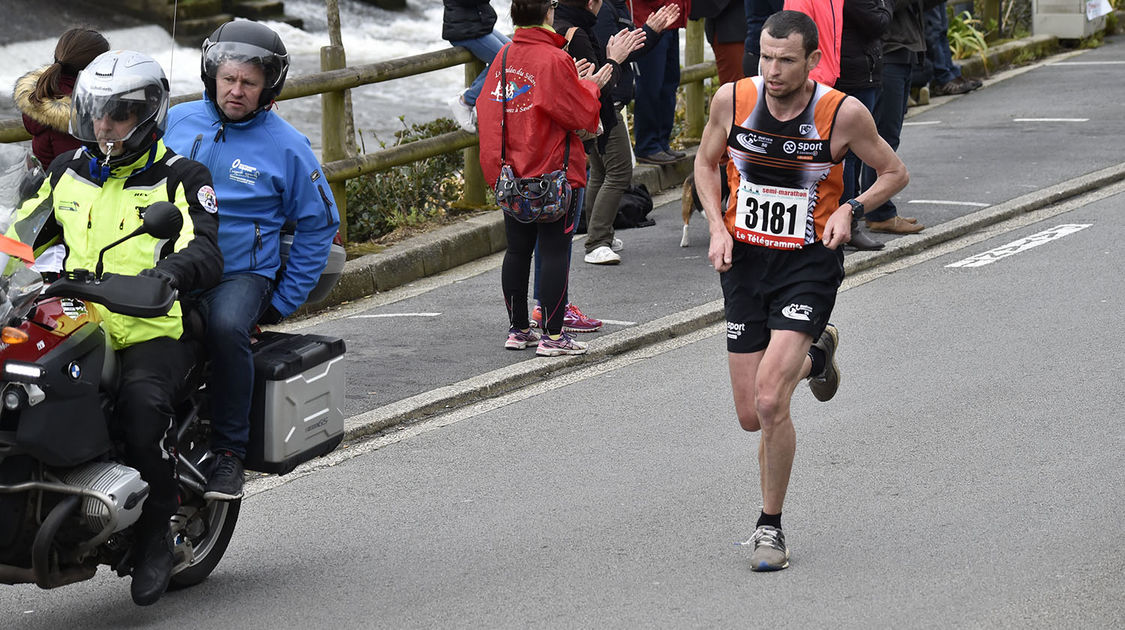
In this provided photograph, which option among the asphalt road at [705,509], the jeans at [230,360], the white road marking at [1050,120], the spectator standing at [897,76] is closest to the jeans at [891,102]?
the spectator standing at [897,76]

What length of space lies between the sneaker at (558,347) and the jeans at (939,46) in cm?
824

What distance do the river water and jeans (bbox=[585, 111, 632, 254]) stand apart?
11942 millimetres

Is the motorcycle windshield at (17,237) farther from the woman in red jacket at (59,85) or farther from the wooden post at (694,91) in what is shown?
the wooden post at (694,91)

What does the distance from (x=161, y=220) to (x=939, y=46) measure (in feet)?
43.1

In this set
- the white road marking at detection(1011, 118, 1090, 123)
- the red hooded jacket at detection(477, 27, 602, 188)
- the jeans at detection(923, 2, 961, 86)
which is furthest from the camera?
the jeans at detection(923, 2, 961, 86)

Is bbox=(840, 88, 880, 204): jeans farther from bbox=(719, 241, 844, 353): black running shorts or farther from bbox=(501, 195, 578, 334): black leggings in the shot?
bbox=(719, 241, 844, 353): black running shorts

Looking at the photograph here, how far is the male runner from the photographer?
17.9 feet

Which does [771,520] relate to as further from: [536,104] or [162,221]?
[536,104]

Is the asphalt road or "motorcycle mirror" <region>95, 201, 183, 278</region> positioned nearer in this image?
"motorcycle mirror" <region>95, 201, 183, 278</region>

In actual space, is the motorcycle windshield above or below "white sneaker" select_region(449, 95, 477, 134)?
above

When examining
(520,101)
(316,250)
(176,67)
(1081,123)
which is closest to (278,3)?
(176,67)

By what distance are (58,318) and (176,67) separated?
25.3 meters

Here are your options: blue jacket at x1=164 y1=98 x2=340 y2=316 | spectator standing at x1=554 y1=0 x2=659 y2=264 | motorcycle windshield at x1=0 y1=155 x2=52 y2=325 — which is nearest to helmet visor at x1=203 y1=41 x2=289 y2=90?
blue jacket at x1=164 y1=98 x2=340 y2=316

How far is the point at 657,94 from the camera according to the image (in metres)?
12.2
